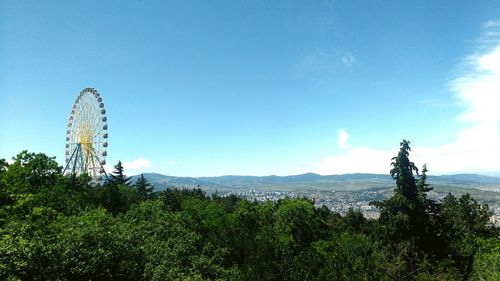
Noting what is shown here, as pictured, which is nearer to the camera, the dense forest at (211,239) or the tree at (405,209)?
the dense forest at (211,239)

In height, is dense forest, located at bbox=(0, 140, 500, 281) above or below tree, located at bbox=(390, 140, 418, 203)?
below

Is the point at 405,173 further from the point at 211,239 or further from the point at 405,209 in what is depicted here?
the point at 211,239

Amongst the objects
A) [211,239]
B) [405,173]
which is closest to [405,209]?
[405,173]

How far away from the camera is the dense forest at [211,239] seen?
20.9 metres

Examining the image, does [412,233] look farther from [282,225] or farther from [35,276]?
[35,276]

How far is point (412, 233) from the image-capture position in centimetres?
4425

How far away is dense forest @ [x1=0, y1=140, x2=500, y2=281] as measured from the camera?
68.5ft

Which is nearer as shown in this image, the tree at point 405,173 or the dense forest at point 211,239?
the dense forest at point 211,239

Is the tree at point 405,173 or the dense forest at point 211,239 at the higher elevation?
the tree at point 405,173

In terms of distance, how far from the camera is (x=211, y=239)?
4466cm

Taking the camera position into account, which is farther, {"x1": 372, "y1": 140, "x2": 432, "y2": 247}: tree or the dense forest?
{"x1": 372, "y1": 140, "x2": 432, "y2": 247}: tree

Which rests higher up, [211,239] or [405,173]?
[405,173]

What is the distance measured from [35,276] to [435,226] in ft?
146

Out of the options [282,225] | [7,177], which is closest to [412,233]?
[282,225]
